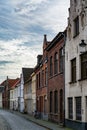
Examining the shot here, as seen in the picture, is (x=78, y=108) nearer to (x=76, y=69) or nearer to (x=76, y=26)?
(x=76, y=69)

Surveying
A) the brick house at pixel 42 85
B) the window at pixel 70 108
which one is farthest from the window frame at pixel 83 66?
the brick house at pixel 42 85

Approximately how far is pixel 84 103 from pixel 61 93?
32.0 feet

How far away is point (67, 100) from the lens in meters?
34.0

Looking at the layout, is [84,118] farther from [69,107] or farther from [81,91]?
[69,107]

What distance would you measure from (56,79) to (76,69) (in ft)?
30.0

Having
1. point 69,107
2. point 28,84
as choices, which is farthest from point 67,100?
point 28,84

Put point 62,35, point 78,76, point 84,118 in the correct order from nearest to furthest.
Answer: point 84,118 < point 78,76 < point 62,35

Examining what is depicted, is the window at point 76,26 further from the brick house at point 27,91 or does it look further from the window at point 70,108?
the brick house at point 27,91

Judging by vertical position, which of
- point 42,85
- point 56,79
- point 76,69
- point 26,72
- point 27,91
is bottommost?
point 27,91

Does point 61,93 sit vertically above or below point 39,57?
below

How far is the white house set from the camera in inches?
1117

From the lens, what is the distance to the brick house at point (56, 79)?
122 feet

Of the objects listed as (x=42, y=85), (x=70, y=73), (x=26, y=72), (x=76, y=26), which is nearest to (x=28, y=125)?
(x=70, y=73)

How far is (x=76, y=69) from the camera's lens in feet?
101
